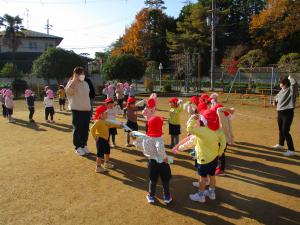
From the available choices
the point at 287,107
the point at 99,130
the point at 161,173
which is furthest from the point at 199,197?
the point at 287,107

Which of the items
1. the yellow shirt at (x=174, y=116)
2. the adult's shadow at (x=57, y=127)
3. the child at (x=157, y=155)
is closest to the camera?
the child at (x=157, y=155)

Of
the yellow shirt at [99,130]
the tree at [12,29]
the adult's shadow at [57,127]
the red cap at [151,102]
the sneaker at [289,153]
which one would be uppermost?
the tree at [12,29]

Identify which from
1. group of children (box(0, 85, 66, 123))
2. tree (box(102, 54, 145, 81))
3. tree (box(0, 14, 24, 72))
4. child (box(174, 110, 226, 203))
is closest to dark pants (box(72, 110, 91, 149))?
child (box(174, 110, 226, 203))

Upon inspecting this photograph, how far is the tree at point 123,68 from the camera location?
35938 millimetres

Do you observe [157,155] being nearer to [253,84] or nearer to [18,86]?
[18,86]

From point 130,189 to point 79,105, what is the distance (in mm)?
3261

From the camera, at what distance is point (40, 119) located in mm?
17250

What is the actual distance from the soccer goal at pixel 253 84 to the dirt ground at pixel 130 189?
54.6 feet

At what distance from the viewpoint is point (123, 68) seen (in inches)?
1414

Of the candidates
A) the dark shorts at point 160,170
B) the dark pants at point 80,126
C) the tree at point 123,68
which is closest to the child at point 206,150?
the dark shorts at point 160,170

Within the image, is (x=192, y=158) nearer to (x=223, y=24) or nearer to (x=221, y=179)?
(x=221, y=179)

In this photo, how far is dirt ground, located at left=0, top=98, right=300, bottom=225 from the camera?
17.8 ft

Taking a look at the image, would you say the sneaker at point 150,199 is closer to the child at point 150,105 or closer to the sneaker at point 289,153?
the child at point 150,105

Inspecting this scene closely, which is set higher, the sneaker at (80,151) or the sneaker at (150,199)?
the sneaker at (80,151)
